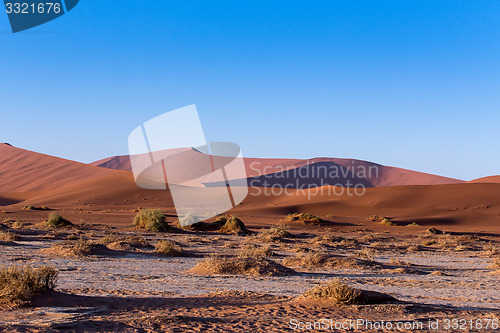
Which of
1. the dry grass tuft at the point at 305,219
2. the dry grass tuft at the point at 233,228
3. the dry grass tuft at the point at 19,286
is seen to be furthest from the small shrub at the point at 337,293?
the dry grass tuft at the point at 305,219

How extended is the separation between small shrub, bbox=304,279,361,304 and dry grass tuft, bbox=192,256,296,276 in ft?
17.0

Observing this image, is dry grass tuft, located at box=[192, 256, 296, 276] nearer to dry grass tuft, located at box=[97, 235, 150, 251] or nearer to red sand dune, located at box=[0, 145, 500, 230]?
dry grass tuft, located at box=[97, 235, 150, 251]

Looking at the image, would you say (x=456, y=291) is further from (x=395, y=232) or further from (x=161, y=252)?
(x=395, y=232)

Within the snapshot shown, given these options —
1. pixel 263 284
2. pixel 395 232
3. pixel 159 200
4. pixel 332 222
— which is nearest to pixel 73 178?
pixel 159 200

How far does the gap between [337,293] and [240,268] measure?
6.06 m

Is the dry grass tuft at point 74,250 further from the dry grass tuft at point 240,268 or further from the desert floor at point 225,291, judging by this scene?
the dry grass tuft at point 240,268

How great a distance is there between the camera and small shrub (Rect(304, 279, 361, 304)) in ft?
29.4

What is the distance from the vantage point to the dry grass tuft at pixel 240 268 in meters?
14.4

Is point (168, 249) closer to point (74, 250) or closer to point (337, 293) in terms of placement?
point (74, 250)

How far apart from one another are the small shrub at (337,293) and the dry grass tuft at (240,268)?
520 centimetres

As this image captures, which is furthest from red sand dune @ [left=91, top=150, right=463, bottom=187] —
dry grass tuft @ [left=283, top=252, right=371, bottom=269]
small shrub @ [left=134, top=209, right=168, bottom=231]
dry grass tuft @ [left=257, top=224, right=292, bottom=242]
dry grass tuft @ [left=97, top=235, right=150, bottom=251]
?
dry grass tuft @ [left=283, top=252, right=371, bottom=269]

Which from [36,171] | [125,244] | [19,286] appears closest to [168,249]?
[125,244]

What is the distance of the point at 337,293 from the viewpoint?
9008 millimetres

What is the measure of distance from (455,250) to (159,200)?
4743cm
